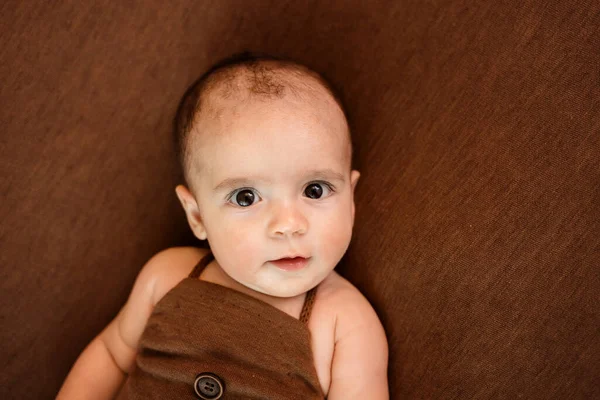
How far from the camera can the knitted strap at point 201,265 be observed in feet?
3.49

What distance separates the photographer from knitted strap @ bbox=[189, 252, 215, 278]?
1.06 metres

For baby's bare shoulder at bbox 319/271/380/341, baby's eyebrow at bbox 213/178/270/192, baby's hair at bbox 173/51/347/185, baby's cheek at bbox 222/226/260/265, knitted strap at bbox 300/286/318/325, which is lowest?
knitted strap at bbox 300/286/318/325

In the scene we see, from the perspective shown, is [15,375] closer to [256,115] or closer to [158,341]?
[158,341]

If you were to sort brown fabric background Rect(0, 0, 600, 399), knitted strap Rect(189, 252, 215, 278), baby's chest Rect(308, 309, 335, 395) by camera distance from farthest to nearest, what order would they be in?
knitted strap Rect(189, 252, 215, 278) < baby's chest Rect(308, 309, 335, 395) < brown fabric background Rect(0, 0, 600, 399)

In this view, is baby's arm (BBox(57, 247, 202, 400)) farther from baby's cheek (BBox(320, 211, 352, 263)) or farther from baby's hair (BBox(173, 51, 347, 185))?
baby's cheek (BBox(320, 211, 352, 263))

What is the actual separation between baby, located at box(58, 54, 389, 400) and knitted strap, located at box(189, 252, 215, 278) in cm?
4

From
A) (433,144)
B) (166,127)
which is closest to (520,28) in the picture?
(433,144)

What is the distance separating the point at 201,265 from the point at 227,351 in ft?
0.75

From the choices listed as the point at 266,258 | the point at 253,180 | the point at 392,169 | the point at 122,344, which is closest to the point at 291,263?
the point at 266,258

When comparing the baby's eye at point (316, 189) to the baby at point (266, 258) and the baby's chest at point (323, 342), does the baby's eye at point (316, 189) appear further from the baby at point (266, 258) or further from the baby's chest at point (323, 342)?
the baby's chest at point (323, 342)

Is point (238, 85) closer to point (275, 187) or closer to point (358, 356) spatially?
point (275, 187)

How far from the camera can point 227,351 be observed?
912mm

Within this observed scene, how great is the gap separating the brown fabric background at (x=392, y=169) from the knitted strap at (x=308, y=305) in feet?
0.36

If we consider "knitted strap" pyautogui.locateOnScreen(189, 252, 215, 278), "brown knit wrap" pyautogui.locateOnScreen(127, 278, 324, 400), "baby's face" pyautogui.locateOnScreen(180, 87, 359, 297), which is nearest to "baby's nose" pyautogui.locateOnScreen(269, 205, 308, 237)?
"baby's face" pyautogui.locateOnScreen(180, 87, 359, 297)
